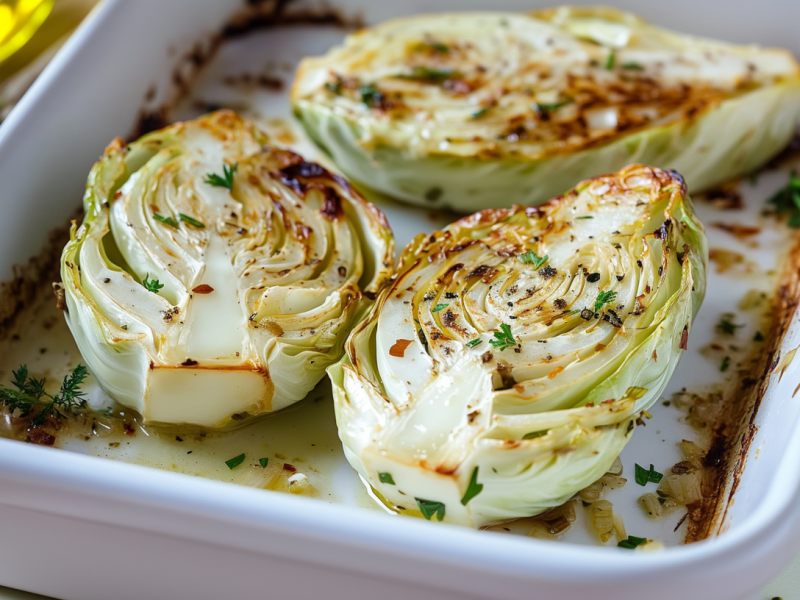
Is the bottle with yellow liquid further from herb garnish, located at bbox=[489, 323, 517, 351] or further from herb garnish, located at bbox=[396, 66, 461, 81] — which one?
herb garnish, located at bbox=[489, 323, 517, 351]

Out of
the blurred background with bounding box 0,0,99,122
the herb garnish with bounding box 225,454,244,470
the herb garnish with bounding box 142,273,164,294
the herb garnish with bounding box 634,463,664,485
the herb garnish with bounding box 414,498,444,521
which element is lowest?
the herb garnish with bounding box 634,463,664,485

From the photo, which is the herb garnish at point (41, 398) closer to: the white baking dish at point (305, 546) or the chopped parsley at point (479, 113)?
the white baking dish at point (305, 546)

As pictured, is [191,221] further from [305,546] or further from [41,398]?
[305,546]

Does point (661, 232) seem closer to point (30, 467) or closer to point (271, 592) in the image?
point (271, 592)

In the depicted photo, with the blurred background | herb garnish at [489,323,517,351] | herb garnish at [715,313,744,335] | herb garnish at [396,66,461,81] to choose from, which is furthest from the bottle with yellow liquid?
herb garnish at [715,313,744,335]

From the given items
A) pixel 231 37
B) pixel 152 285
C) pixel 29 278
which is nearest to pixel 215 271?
pixel 152 285

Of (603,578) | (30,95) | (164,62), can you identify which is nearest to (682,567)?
(603,578)
